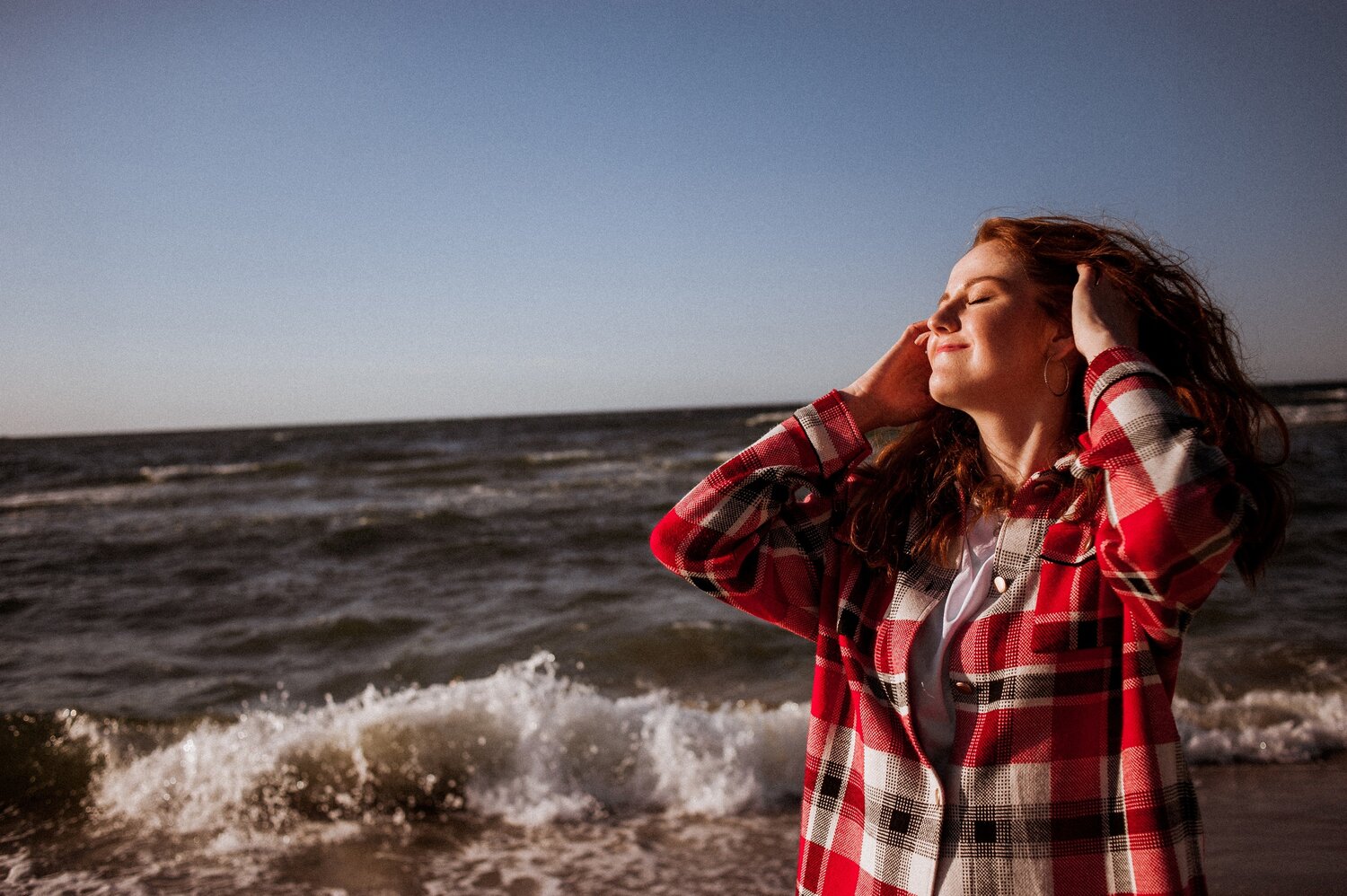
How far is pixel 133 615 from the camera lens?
866 centimetres

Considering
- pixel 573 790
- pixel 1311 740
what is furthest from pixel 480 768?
pixel 1311 740

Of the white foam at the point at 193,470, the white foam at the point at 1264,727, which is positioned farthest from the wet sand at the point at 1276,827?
the white foam at the point at 193,470

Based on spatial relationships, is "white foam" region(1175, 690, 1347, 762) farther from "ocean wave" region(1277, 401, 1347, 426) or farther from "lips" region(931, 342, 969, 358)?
"ocean wave" region(1277, 401, 1347, 426)

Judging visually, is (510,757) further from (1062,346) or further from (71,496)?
(71,496)

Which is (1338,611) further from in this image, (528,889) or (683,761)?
(528,889)

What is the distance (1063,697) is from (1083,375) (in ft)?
2.08

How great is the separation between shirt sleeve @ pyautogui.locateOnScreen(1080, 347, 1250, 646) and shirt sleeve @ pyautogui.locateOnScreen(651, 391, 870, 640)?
54 centimetres

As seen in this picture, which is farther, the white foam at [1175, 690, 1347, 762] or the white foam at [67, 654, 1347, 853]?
the white foam at [1175, 690, 1347, 762]

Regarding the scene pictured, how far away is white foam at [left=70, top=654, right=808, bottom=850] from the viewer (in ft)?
14.7

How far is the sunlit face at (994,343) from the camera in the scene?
1721mm

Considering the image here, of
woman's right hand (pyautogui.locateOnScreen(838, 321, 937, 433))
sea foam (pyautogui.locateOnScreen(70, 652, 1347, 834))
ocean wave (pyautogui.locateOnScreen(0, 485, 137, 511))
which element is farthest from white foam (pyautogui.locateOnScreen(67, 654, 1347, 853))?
ocean wave (pyautogui.locateOnScreen(0, 485, 137, 511))

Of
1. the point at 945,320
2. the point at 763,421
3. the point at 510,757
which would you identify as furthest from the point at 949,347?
the point at 763,421

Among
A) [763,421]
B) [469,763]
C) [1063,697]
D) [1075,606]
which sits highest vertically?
[1075,606]

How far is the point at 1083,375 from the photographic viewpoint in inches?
69.7
